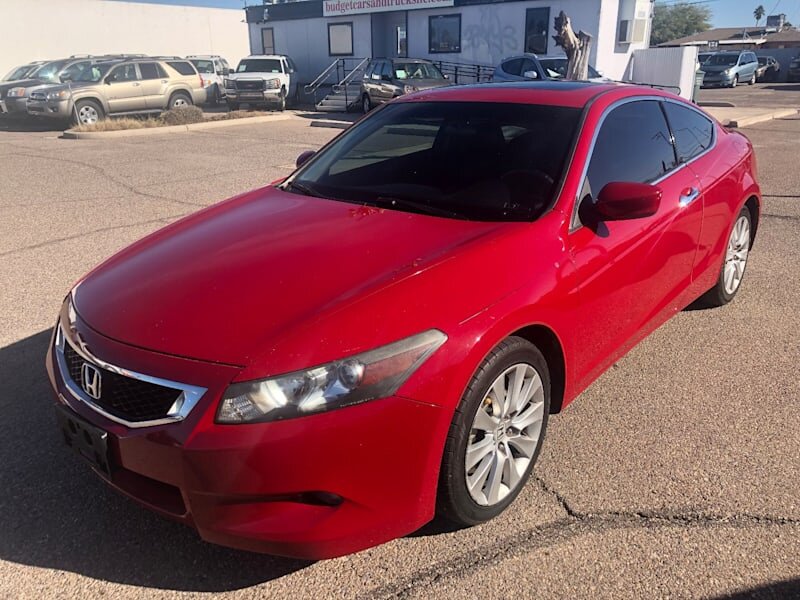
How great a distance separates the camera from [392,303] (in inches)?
92.6

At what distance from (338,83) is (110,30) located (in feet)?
45.4

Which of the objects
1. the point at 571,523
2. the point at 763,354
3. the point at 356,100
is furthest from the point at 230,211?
the point at 356,100

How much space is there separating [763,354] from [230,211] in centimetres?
332

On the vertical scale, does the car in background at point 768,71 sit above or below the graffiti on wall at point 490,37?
below

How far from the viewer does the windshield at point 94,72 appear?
62.8 ft

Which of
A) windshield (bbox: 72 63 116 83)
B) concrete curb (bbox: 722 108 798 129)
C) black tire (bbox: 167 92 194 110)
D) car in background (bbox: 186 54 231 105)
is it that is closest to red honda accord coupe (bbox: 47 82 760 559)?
concrete curb (bbox: 722 108 798 129)

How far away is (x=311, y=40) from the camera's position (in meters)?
30.7

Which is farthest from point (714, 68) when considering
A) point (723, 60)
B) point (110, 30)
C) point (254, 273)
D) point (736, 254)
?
point (254, 273)

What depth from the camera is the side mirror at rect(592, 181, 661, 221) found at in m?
2.99

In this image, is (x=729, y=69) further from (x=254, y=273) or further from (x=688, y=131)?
(x=254, y=273)

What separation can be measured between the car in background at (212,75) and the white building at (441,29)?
5240mm

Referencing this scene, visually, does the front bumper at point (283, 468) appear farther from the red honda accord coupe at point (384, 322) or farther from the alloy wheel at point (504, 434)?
the alloy wheel at point (504, 434)

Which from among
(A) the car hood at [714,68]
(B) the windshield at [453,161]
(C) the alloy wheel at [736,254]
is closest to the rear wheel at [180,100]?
(B) the windshield at [453,161]

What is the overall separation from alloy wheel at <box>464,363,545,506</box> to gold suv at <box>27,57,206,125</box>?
18704mm
